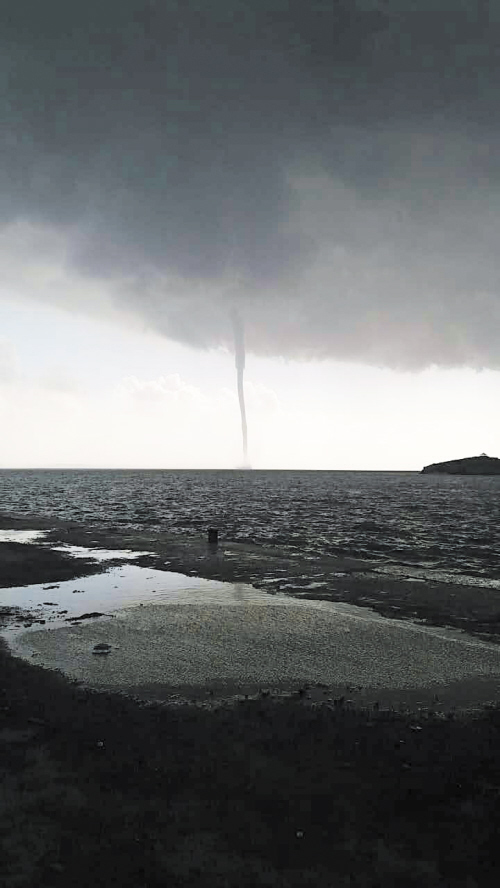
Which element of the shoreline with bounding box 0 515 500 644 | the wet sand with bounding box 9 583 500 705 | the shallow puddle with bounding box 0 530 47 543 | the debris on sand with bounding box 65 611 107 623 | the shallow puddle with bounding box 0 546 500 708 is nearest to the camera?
the wet sand with bounding box 9 583 500 705

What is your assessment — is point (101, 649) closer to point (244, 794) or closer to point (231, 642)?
point (231, 642)

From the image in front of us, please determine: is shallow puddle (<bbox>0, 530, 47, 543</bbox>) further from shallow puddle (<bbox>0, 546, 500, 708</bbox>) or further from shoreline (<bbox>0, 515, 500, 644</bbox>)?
shallow puddle (<bbox>0, 546, 500, 708</bbox>)

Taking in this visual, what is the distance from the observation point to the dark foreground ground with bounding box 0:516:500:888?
5.65m

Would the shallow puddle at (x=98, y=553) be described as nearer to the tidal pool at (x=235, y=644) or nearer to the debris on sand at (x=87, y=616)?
the tidal pool at (x=235, y=644)

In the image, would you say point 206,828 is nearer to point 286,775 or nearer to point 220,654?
point 286,775

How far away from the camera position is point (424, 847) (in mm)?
6039

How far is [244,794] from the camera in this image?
6.96 meters

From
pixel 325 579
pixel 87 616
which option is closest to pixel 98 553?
pixel 87 616

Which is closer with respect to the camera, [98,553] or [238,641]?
[238,641]

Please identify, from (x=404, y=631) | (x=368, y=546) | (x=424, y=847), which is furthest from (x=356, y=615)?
(x=368, y=546)

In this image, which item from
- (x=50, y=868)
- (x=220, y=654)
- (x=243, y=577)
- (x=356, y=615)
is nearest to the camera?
(x=50, y=868)

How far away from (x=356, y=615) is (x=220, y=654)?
5.48 m

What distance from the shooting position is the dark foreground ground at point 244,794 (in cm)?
565

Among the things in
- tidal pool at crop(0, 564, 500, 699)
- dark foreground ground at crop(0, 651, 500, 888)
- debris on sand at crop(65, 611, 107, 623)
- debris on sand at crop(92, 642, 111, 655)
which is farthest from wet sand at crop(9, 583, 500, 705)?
dark foreground ground at crop(0, 651, 500, 888)
